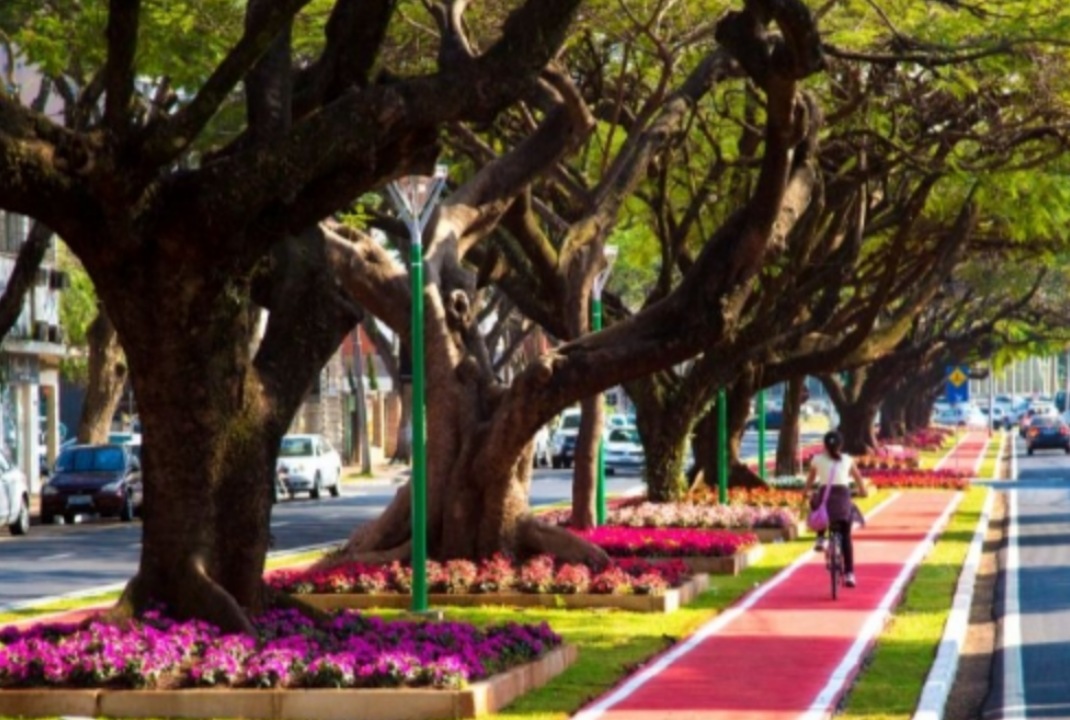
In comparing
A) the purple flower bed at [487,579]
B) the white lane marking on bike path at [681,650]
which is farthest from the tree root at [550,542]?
the white lane marking on bike path at [681,650]

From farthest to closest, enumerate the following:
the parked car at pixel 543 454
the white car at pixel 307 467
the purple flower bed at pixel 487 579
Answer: the parked car at pixel 543 454
the white car at pixel 307 467
the purple flower bed at pixel 487 579

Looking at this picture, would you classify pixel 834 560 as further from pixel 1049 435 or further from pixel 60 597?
pixel 1049 435

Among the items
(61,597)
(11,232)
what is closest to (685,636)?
(61,597)

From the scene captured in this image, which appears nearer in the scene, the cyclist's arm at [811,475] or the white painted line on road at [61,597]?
the white painted line on road at [61,597]

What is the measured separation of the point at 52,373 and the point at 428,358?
152 feet

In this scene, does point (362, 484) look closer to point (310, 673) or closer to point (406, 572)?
point (406, 572)

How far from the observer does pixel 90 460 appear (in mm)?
49500

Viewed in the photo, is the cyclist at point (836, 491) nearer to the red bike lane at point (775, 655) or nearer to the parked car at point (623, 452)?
the red bike lane at point (775, 655)

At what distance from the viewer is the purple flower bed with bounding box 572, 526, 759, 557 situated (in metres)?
30.0

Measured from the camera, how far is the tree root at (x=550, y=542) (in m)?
26.2

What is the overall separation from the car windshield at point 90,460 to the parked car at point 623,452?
98.0 ft

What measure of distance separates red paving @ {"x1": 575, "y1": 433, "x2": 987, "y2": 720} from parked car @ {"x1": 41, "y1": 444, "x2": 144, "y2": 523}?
20.1 meters

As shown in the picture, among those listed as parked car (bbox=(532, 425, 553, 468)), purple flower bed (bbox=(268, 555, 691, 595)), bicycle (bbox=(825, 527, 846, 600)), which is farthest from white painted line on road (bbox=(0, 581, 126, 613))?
parked car (bbox=(532, 425, 553, 468))

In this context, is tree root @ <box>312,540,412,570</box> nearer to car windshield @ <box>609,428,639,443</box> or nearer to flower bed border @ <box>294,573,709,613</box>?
flower bed border @ <box>294,573,709,613</box>
